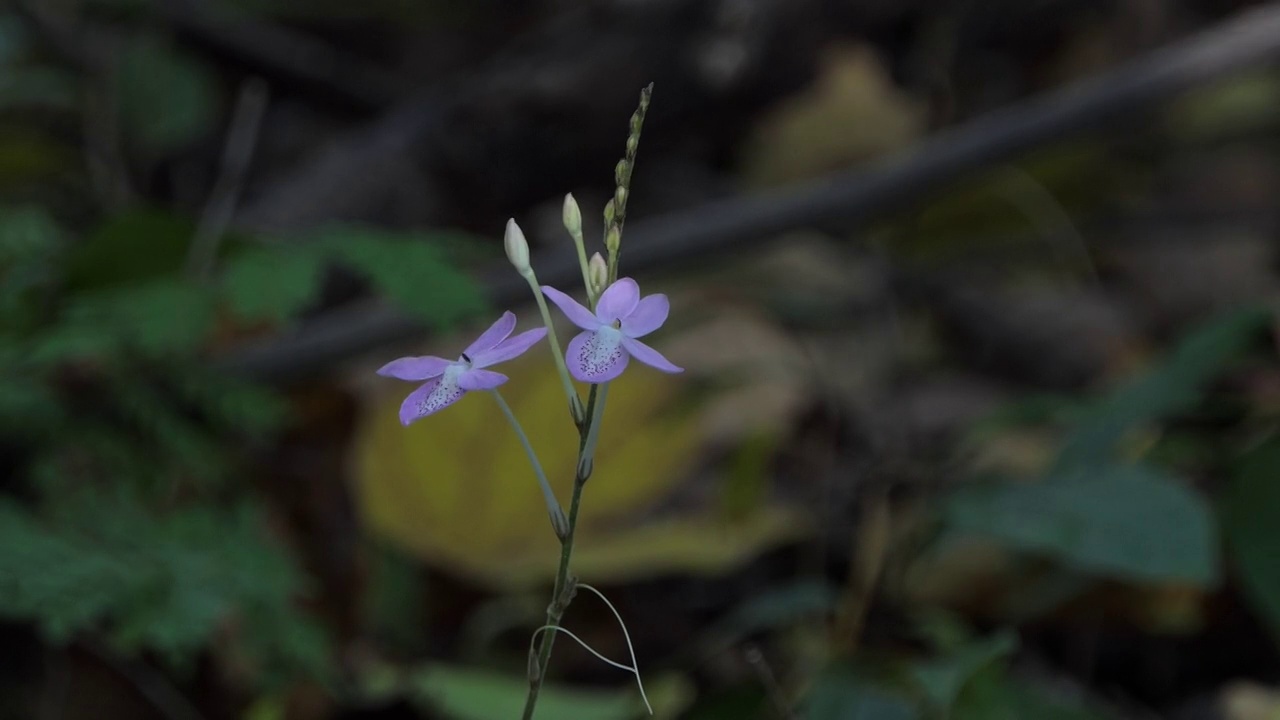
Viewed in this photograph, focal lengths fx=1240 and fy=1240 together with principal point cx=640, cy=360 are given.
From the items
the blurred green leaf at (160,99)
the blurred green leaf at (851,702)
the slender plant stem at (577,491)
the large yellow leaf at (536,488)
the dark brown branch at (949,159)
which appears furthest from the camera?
the blurred green leaf at (160,99)

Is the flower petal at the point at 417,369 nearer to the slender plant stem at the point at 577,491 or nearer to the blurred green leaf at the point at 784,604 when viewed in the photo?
the slender plant stem at the point at 577,491

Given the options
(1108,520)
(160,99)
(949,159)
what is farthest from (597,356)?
(160,99)

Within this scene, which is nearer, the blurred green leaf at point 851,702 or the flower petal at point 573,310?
the flower petal at point 573,310

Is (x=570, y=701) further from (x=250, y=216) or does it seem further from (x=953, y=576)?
(x=250, y=216)

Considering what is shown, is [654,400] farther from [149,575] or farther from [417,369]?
[417,369]

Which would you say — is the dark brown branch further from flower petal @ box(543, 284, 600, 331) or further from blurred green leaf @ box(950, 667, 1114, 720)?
flower petal @ box(543, 284, 600, 331)

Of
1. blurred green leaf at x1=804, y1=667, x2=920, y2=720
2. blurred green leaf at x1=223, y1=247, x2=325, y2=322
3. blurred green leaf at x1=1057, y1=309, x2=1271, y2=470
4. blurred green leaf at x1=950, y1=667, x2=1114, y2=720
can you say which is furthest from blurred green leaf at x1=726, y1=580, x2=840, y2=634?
blurred green leaf at x1=223, y1=247, x2=325, y2=322

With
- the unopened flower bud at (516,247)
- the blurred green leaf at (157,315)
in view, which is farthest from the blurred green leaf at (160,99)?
the unopened flower bud at (516,247)

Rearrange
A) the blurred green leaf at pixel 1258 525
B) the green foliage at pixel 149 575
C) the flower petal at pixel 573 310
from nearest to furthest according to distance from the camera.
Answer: the flower petal at pixel 573 310 → the green foliage at pixel 149 575 → the blurred green leaf at pixel 1258 525
